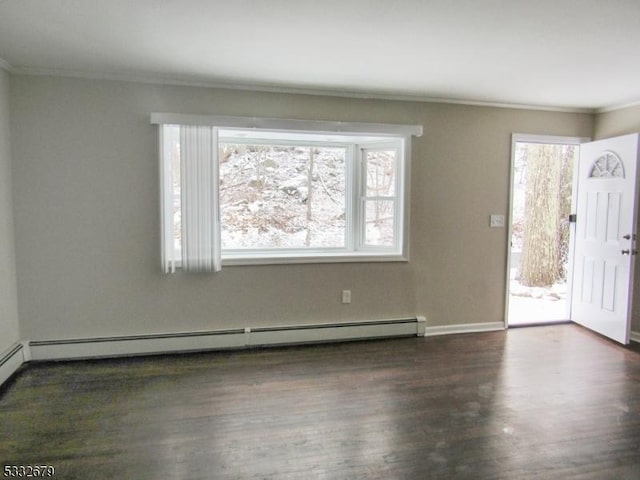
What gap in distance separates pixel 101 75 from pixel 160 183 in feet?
3.10

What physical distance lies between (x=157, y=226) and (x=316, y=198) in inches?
59.9

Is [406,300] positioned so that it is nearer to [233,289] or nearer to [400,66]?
[233,289]

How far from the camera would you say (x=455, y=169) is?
403cm

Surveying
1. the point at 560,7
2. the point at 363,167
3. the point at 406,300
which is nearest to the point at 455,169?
the point at 363,167

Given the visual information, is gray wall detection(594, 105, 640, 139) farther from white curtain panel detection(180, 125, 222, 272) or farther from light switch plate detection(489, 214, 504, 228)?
white curtain panel detection(180, 125, 222, 272)

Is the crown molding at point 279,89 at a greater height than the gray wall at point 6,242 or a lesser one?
greater

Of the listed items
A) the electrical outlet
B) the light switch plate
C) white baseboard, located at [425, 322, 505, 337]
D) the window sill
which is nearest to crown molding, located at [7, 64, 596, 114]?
the light switch plate

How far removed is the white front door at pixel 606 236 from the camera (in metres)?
3.75

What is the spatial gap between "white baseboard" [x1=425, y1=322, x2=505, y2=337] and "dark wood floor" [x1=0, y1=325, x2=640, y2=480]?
0.50 meters

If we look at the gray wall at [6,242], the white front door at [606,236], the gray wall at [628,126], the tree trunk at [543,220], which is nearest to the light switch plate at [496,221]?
the white front door at [606,236]

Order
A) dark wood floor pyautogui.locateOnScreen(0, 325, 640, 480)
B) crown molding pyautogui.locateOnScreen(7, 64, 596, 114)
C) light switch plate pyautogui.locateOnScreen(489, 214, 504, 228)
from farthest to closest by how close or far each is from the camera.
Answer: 1. light switch plate pyautogui.locateOnScreen(489, 214, 504, 228)
2. crown molding pyautogui.locateOnScreen(7, 64, 596, 114)
3. dark wood floor pyautogui.locateOnScreen(0, 325, 640, 480)

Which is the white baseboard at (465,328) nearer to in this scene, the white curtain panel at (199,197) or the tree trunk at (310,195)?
the tree trunk at (310,195)

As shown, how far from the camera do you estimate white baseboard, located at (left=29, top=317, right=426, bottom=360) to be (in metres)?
3.34

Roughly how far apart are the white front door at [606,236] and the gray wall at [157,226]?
599mm
